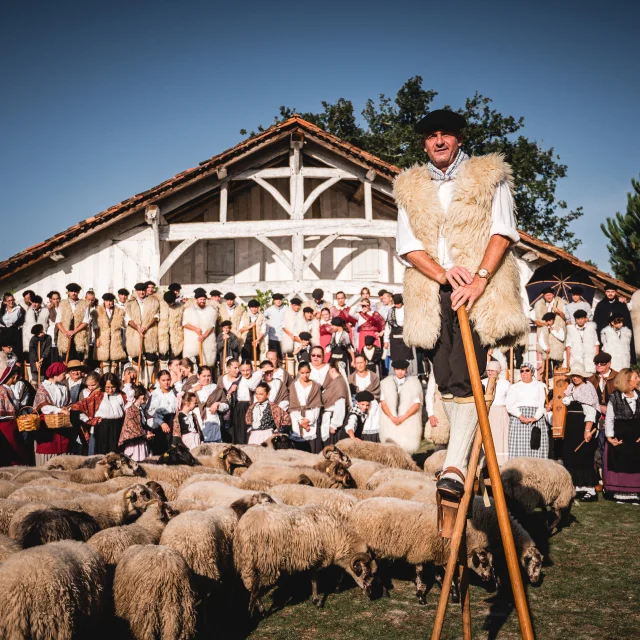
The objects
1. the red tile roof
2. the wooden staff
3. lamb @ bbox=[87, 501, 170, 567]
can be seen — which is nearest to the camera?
the wooden staff

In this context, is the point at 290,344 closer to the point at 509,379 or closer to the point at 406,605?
the point at 509,379

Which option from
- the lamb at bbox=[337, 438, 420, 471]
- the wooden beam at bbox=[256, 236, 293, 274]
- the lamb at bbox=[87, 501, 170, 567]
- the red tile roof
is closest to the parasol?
the red tile roof

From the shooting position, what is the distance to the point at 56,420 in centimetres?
1115

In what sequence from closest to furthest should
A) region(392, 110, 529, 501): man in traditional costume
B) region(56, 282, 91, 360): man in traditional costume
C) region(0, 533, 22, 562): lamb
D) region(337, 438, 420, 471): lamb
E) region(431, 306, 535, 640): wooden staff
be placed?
region(431, 306, 535, 640): wooden staff
region(392, 110, 529, 501): man in traditional costume
region(0, 533, 22, 562): lamb
region(337, 438, 420, 471): lamb
region(56, 282, 91, 360): man in traditional costume

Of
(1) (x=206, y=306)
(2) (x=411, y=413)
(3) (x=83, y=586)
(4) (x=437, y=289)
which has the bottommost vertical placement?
(3) (x=83, y=586)

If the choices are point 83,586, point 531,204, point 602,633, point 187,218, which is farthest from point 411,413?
point 531,204

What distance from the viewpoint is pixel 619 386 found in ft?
34.1

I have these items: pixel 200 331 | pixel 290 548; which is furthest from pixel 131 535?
pixel 200 331

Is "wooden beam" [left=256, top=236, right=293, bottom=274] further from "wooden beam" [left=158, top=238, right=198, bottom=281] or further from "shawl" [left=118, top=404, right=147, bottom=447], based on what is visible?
"shawl" [left=118, top=404, right=147, bottom=447]

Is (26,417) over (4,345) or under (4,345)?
under

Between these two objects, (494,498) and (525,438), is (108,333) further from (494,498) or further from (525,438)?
(494,498)

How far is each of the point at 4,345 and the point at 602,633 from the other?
41.2 ft

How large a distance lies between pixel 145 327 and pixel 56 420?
4298 millimetres

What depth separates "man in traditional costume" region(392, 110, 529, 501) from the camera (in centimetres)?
407
